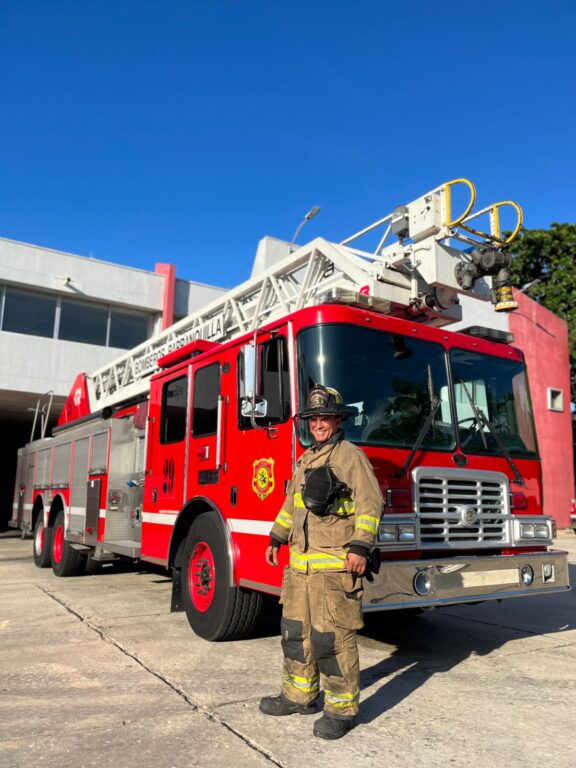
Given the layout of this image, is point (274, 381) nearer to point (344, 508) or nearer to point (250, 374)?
point (250, 374)

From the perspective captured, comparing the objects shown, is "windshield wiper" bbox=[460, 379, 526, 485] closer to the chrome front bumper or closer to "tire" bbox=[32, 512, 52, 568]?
the chrome front bumper

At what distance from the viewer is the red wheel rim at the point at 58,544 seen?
879cm

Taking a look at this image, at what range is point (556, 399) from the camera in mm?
19312

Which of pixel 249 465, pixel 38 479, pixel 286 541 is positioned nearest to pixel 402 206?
pixel 249 465

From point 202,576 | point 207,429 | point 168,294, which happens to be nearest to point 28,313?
point 168,294

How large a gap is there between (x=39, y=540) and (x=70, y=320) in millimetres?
8228

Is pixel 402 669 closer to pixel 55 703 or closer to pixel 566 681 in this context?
pixel 566 681

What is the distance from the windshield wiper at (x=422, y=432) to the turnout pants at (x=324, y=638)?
45.6 inches

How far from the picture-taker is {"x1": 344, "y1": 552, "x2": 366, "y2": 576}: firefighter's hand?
297 cm

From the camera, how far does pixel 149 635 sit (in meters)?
5.07

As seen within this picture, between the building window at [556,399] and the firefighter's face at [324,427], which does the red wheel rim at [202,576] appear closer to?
the firefighter's face at [324,427]

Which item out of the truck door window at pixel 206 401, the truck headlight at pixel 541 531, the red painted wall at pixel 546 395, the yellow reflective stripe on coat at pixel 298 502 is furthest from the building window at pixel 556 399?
the yellow reflective stripe on coat at pixel 298 502

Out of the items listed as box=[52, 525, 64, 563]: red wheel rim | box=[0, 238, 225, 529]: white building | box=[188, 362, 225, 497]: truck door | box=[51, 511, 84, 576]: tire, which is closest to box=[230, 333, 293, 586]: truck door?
box=[188, 362, 225, 497]: truck door

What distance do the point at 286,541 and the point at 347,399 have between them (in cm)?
112
